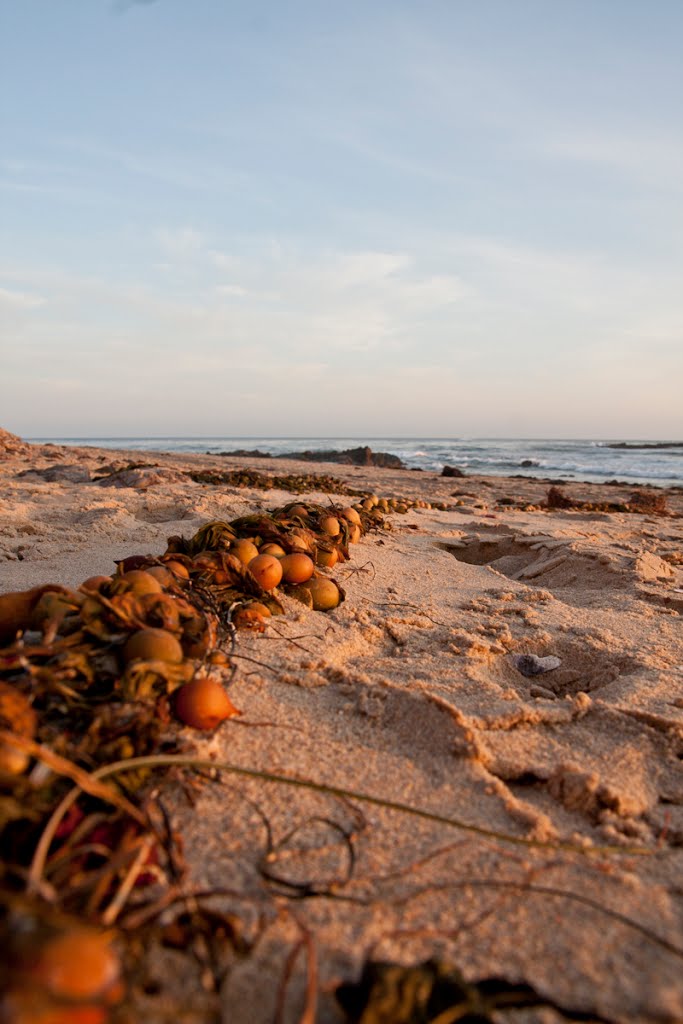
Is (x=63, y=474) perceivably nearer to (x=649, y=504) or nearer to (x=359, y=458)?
(x=649, y=504)

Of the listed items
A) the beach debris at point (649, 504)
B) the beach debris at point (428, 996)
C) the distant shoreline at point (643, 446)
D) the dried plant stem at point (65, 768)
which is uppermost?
the distant shoreline at point (643, 446)

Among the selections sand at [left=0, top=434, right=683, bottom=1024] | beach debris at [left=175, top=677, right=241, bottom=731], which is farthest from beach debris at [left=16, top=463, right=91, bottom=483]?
beach debris at [left=175, top=677, right=241, bottom=731]

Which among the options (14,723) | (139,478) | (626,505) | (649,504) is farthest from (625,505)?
(14,723)

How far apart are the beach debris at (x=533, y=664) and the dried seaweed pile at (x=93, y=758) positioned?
860 millimetres

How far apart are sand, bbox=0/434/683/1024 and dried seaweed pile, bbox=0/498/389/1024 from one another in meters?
0.07

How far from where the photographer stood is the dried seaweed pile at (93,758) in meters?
0.65

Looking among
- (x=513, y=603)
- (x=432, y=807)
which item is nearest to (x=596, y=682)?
(x=513, y=603)

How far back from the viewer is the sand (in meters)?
0.88

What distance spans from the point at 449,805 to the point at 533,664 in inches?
36.7

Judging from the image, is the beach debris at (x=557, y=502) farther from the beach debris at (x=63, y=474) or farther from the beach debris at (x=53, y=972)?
the beach debris at (x=53, y=972)

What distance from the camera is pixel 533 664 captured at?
6.82ft

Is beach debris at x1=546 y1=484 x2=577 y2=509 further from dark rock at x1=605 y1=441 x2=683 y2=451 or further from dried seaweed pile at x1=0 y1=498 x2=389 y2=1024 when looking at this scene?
dark rock at x1=605 y1=441 x2=683 y2=451

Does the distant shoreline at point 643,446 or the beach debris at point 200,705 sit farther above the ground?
the distant shoreline at point 643,446

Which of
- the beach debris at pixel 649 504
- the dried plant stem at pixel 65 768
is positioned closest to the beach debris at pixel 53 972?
the dried plant stem at pixel 65 768
